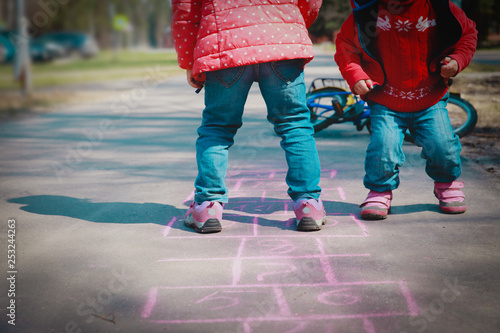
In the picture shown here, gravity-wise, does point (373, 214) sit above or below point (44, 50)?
below

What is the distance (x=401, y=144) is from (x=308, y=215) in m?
0.79

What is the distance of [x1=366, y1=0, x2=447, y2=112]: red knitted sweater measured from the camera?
3217 millimetres

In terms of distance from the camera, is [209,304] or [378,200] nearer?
[209,304]

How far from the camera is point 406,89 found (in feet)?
10.8

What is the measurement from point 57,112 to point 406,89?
309 inches

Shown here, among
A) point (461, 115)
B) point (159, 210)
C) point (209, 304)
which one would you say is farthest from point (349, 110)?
point (209, 304)

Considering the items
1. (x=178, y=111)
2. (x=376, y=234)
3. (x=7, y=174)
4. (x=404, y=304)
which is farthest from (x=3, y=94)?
(x=404, y=304)

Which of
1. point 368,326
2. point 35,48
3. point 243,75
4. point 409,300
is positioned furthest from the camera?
point 35,48

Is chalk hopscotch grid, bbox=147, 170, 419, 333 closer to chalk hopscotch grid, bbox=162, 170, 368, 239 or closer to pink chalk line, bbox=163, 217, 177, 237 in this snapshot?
chalk hopscotch grid, bbox=162, 170, 368, 239

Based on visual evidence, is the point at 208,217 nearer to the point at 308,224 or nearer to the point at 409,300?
the point at 308,224

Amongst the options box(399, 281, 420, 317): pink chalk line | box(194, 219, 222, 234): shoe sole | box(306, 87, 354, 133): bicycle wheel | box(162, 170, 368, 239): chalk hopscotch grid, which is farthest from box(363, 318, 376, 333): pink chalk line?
box(306, 87, 354, 133): bicycle wheel

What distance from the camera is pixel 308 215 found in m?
3.02

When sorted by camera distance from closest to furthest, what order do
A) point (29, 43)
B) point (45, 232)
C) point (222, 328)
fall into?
point (222, 328), point (45, 232), point (29, 43)

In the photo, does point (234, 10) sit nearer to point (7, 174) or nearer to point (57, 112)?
point (7, 174)
